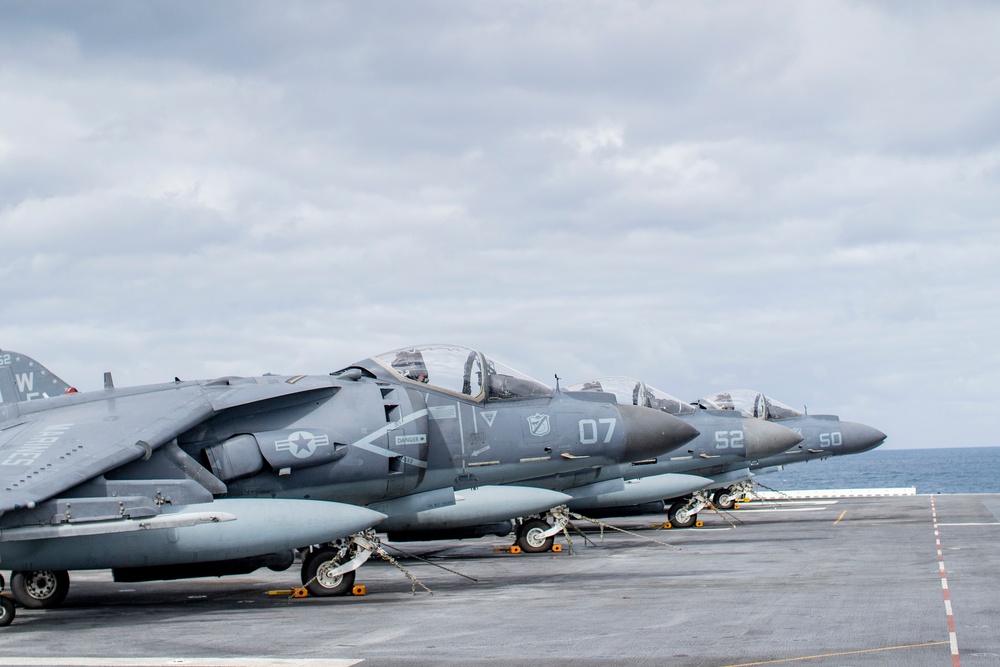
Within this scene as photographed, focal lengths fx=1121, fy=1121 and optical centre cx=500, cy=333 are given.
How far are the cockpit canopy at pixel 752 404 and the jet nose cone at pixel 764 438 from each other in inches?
182

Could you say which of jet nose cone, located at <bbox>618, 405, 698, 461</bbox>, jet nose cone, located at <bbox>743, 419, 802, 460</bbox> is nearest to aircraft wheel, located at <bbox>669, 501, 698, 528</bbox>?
jet nose cone, located at <bbox>743, 419, 802, 460</bbox>

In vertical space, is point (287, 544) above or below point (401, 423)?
below

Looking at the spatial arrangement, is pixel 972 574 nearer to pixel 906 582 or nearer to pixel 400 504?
pixel 906 582

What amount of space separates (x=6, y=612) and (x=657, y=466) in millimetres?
17256

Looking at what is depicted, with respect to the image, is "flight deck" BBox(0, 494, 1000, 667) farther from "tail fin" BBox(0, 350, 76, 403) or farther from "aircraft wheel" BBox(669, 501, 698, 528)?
"aircraft wheel" BBox(669, 501, 698, 528)

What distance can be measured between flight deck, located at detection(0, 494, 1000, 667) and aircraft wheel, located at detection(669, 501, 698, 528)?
24.3 ft

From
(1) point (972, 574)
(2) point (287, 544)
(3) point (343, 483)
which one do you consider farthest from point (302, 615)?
(1) point (972, 574)

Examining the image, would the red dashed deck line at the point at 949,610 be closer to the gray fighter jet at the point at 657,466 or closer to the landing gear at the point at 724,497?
the gray fighter jet at the point at 657,466

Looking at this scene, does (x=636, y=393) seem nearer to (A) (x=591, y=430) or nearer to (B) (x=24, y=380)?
(A) (x=591, y=430)

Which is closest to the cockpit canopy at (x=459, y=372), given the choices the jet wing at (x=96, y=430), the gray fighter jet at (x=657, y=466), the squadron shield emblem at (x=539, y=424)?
the squadron shield emblem at (x=539, y=424)

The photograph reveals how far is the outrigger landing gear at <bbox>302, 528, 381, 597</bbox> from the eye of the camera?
14.7m

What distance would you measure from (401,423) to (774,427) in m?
16.7

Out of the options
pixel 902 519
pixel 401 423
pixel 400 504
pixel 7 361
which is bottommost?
pixel 902 519

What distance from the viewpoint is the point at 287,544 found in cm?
1317
